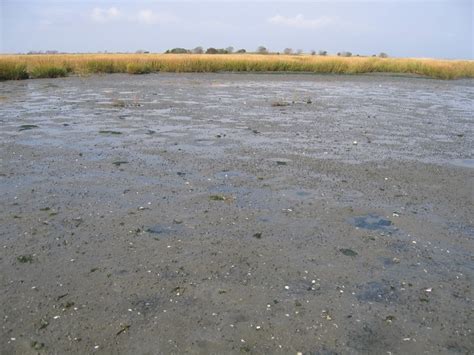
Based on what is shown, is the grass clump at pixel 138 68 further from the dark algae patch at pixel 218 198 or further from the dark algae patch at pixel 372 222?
the dark algae patch at pixel 372 222

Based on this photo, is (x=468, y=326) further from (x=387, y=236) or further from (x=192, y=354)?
(x=192, y=354)

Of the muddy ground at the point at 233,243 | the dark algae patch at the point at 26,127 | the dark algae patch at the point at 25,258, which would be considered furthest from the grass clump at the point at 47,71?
the dark algae patch at the point at 25,258

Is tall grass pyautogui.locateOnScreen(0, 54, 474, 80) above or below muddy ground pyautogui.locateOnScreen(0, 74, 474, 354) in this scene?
above

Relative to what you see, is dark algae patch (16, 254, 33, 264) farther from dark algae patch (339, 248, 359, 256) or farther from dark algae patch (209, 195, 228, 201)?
dark algae patch (339, 248, 359, 256)

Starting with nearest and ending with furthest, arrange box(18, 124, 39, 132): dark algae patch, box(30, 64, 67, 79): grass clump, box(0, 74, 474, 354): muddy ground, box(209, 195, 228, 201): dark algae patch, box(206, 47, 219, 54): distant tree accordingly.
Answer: box(0, 74, 474, 354): muddy ground
box(209, 195, 228, 201): dark algae patch
box(18, 124, 39, 132): dark algae patch
box(30, 64, 67, 79): grass clump
box(206, 47, 219, 54): distant tree

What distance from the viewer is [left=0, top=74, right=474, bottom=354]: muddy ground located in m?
3.62

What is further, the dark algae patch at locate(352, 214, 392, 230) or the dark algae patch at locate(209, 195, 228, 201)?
the dark algae patch at locate(209, 195, 228, 201)

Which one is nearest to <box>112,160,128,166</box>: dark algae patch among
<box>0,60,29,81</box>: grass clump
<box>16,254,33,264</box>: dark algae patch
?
<box>16,254,33,264</box>: dark algae patch


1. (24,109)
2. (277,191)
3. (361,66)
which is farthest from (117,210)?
(361,66)

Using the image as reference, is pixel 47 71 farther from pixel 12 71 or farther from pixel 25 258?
pixel 25 258

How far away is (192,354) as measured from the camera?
334 cm

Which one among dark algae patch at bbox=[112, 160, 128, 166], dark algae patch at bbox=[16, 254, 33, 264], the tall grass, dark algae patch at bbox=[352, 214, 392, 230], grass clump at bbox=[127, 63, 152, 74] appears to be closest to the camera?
dark algae patch at bbox=[16, 254, 33, 264]

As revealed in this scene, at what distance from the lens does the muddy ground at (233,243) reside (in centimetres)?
362

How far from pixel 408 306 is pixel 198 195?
139 inches
